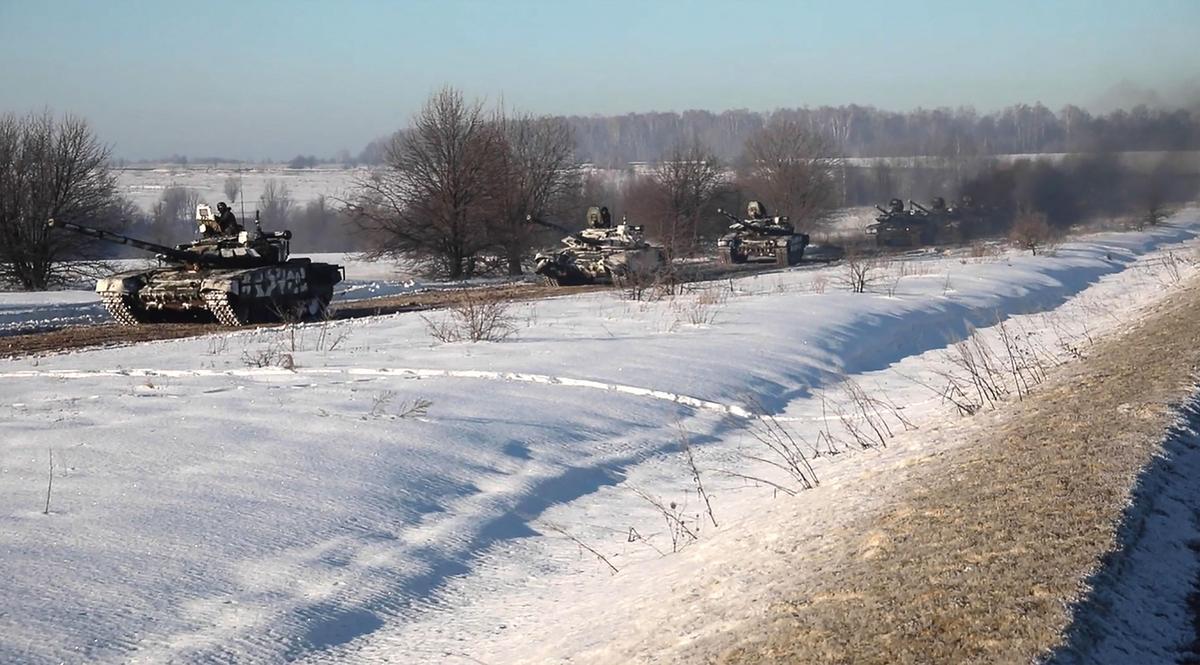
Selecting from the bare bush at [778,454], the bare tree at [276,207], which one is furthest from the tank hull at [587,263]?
the bare tree at [276,207]

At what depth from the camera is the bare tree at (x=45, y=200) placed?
35.4 m

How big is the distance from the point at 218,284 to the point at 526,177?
25.3 m

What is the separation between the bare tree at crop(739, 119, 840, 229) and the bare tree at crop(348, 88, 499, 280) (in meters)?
21.3

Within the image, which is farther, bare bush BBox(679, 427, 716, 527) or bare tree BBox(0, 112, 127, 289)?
bare tree BBox(0, 112, 127, 289)

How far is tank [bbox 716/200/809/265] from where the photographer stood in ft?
132

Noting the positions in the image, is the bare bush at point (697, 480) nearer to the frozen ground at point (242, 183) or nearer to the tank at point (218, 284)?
the tank at point (218, 284)

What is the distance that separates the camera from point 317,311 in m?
22.2

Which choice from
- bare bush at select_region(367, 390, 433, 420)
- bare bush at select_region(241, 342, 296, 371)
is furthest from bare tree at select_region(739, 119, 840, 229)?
bare bush at select_region(367, 390, 433, 420)

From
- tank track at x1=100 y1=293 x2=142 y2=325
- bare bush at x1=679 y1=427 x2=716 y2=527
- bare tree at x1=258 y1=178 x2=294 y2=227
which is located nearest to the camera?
bare bush at x1=679 y1=427 x2=716 y2=527

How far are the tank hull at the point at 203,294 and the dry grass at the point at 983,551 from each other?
1448 cm

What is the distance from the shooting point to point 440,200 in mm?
39000

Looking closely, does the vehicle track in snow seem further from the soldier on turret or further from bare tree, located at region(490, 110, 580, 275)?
bare tree, located at region(490, 110, 580, 275)

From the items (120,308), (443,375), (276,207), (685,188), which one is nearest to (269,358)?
(443,375)

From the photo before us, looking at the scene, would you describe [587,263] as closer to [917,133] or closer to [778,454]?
[778,454]
